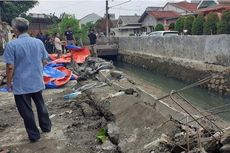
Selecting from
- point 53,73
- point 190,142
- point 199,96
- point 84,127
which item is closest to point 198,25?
point 199,96

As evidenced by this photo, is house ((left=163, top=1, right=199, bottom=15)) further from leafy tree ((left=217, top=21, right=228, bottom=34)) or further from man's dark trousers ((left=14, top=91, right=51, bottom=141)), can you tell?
man's dark trousers ((left=14, top=91, right=51, bottom=141))

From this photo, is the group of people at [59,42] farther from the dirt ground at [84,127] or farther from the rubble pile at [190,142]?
the rubble pile at [190,142]

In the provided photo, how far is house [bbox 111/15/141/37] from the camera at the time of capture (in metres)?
52.8

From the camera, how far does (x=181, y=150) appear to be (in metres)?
3.88

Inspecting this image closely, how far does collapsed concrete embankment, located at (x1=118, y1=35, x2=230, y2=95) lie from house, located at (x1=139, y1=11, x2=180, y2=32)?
16.2m

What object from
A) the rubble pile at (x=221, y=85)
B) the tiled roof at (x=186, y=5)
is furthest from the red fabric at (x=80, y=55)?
the tiled roof at (x=186, y=5)

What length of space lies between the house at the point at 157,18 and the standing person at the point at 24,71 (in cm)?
3754

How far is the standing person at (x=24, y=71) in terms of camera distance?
494cm

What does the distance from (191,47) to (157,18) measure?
27.3m

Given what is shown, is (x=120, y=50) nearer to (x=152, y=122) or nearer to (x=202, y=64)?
(x=202, y=64)

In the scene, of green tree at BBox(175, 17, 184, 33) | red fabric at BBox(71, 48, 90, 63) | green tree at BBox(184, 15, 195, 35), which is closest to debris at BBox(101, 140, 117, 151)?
red fabric at BBox(71, 48, 90, 63)

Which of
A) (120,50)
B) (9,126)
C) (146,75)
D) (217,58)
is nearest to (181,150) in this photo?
(9,126)

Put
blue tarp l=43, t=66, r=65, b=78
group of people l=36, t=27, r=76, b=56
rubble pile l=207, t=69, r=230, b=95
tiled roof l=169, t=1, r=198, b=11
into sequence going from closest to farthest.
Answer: blue tarp l=43, t=66, r=65, b=78
rubble pile l=207, t=69, r=230, b=95
group of people l=36, t=27, r=76, b=56
tiled roof l=169, t=1, r=198, b=11

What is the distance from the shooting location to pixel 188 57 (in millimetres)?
18281
